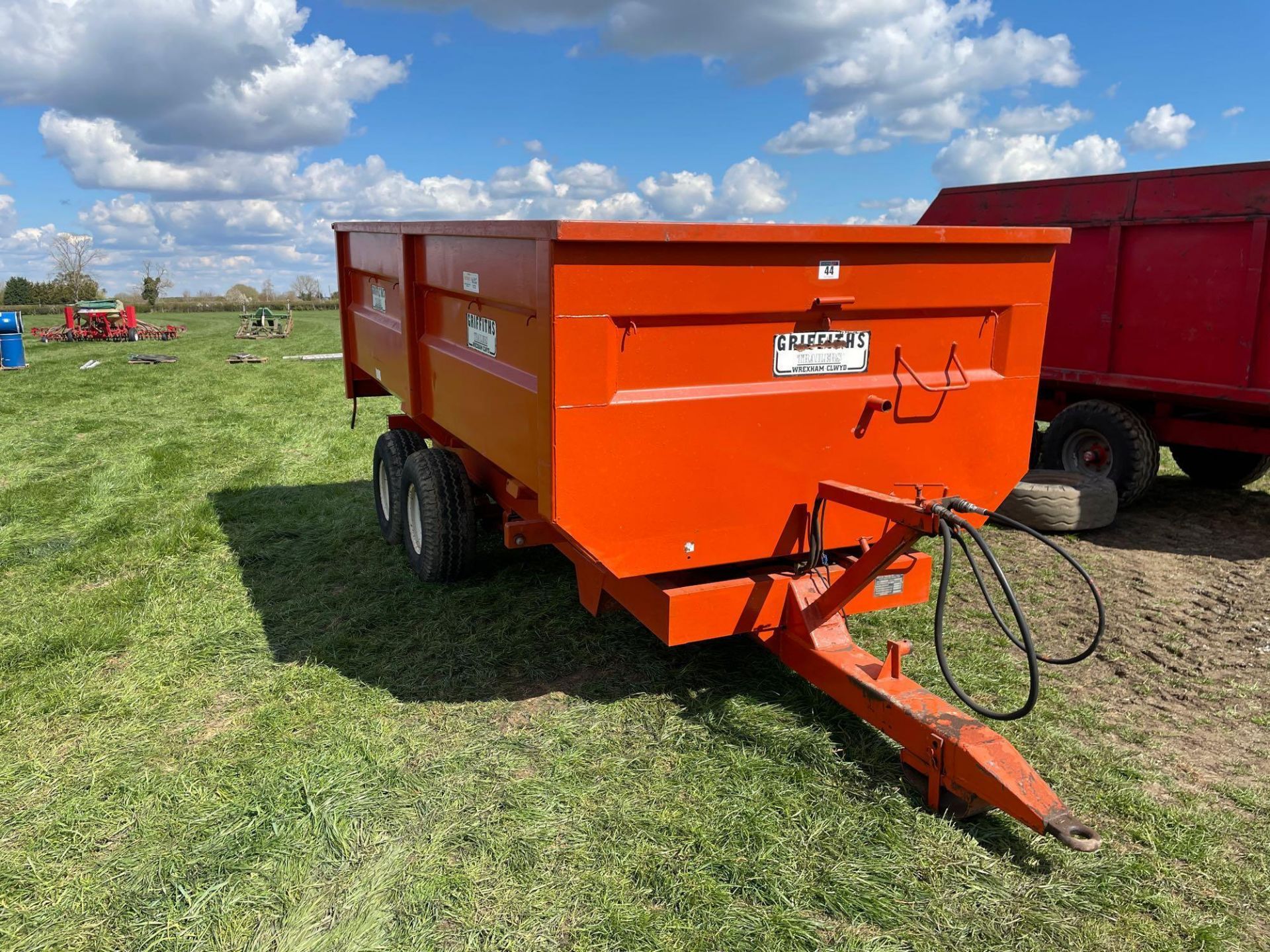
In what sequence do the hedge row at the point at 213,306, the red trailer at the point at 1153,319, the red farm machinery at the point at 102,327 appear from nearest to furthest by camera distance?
1. the red trailer at the point at 1153,319
2. the red farm machinery at the point at 102,327
3. the hedge row at the point at 213,306

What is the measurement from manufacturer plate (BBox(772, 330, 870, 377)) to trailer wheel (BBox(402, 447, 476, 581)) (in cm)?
240

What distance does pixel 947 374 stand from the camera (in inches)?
149

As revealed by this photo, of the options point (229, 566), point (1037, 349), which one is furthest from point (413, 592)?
point (1037, 349)

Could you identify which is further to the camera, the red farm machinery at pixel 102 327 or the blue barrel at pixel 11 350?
the red farm machinery at pixel 102 327

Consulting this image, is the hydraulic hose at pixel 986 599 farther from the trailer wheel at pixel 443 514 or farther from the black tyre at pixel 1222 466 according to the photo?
the black tyre at pixel 1222 466

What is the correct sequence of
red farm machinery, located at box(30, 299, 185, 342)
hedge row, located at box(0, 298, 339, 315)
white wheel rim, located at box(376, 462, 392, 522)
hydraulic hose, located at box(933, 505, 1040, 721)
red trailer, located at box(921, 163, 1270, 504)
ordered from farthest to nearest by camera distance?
1. hedge row, located at box(0, 298, 339, 315)
2. red farm machinery, located at box(30, 299, 185, 342)
3. red trailer, located at box(921, 163, 1270, 504)
4. white wheel rim, located at box(376, 462, 392, 522)
5. hydraulic hose, located at box(933, 505, 1040, 721)

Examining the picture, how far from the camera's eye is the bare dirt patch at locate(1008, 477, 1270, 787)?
3887mm

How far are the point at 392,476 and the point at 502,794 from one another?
3.02 metres

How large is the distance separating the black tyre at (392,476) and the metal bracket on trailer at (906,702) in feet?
9.57

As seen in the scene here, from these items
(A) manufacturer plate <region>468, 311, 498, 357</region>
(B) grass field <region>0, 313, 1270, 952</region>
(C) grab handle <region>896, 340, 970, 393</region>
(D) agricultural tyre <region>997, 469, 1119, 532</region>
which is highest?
(A) manufacturer plate <region>468, 311, 498, 357</region>

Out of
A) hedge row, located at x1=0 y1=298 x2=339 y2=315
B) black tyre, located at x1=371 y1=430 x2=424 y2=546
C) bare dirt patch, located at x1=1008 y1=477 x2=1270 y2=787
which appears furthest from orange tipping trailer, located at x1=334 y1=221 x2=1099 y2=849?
hedge row, located at x1=0 y1=298 x2=339 y2=315

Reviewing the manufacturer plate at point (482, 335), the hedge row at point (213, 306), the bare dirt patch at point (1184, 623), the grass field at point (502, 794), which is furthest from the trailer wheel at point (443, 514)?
the hedge row at point (213, 306)

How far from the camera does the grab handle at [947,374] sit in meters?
3.66

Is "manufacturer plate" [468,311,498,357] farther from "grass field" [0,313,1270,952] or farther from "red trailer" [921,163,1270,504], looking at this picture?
"red trailer" [921,163,1270,504]
